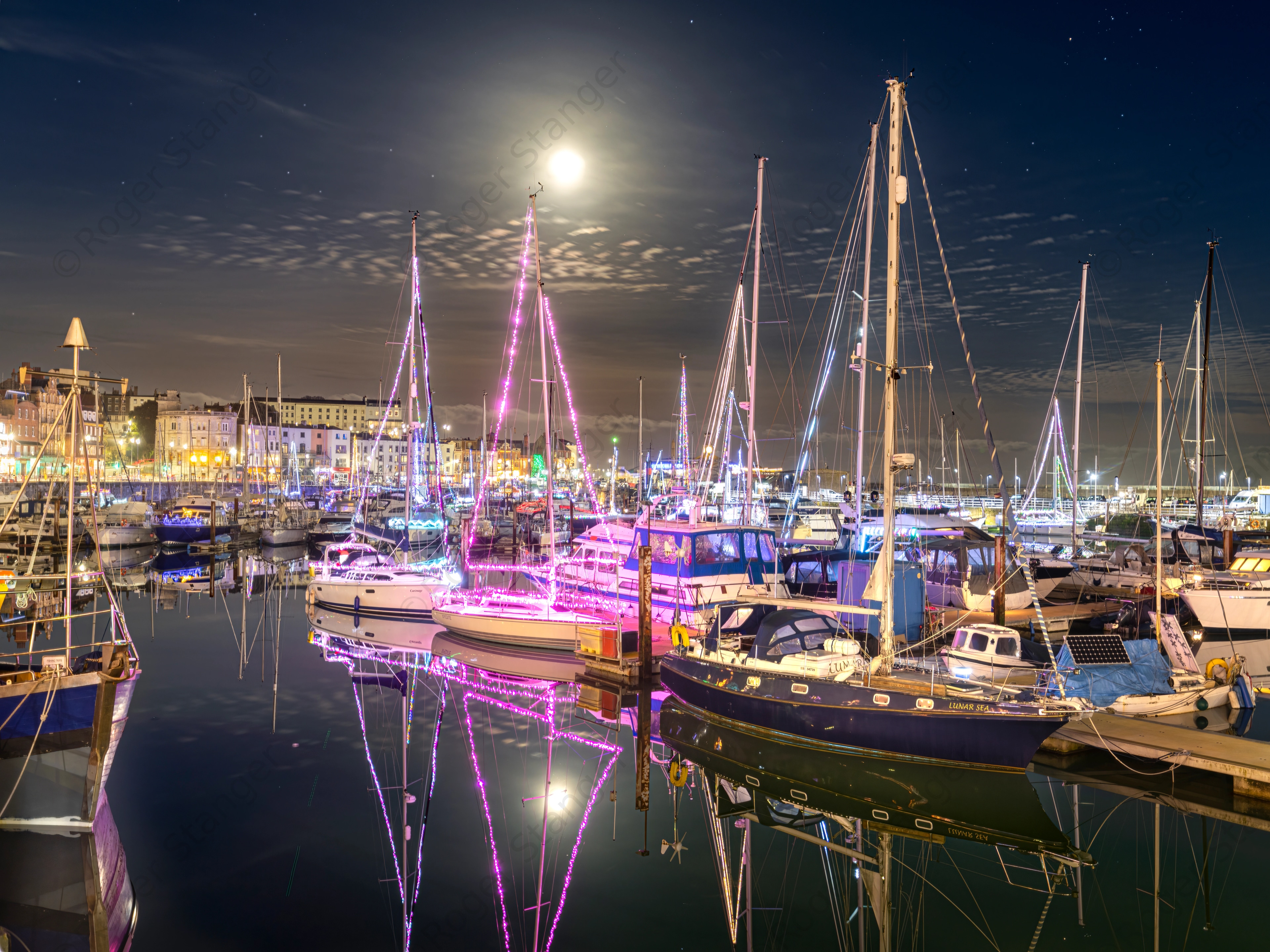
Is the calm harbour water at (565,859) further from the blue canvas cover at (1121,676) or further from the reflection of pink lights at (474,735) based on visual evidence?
the blue canvas cover at (1121,676)

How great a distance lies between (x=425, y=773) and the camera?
15656mm

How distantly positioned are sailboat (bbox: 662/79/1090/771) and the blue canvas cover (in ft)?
7.59

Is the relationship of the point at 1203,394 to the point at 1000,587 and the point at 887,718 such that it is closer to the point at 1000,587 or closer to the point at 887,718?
the point at 1000,587

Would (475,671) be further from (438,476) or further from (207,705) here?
(438,476)

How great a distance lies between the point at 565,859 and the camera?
12.3 m

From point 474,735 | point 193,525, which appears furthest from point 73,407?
point 193,525

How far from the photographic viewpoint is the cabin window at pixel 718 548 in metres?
25.1

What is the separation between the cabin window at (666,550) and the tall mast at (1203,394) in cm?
2543

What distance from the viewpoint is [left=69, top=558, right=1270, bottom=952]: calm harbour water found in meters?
10.2

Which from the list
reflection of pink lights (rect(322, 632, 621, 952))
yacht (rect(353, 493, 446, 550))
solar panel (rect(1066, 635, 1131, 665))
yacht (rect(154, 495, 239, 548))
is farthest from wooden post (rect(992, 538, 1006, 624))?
yacht (rect(154, 495, 239, 548))

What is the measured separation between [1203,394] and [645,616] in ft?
97.1

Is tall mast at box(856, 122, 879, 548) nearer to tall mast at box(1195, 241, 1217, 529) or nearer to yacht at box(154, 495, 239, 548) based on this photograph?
tall mast at box(1195, 241, 1217, 529)

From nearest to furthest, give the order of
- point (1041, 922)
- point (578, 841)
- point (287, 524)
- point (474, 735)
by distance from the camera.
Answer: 1. point (1041, 922)
2. point (578, 841)
3. point (474, 735)
4. point (287, 524)

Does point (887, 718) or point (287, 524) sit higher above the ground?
point (287, 524)
